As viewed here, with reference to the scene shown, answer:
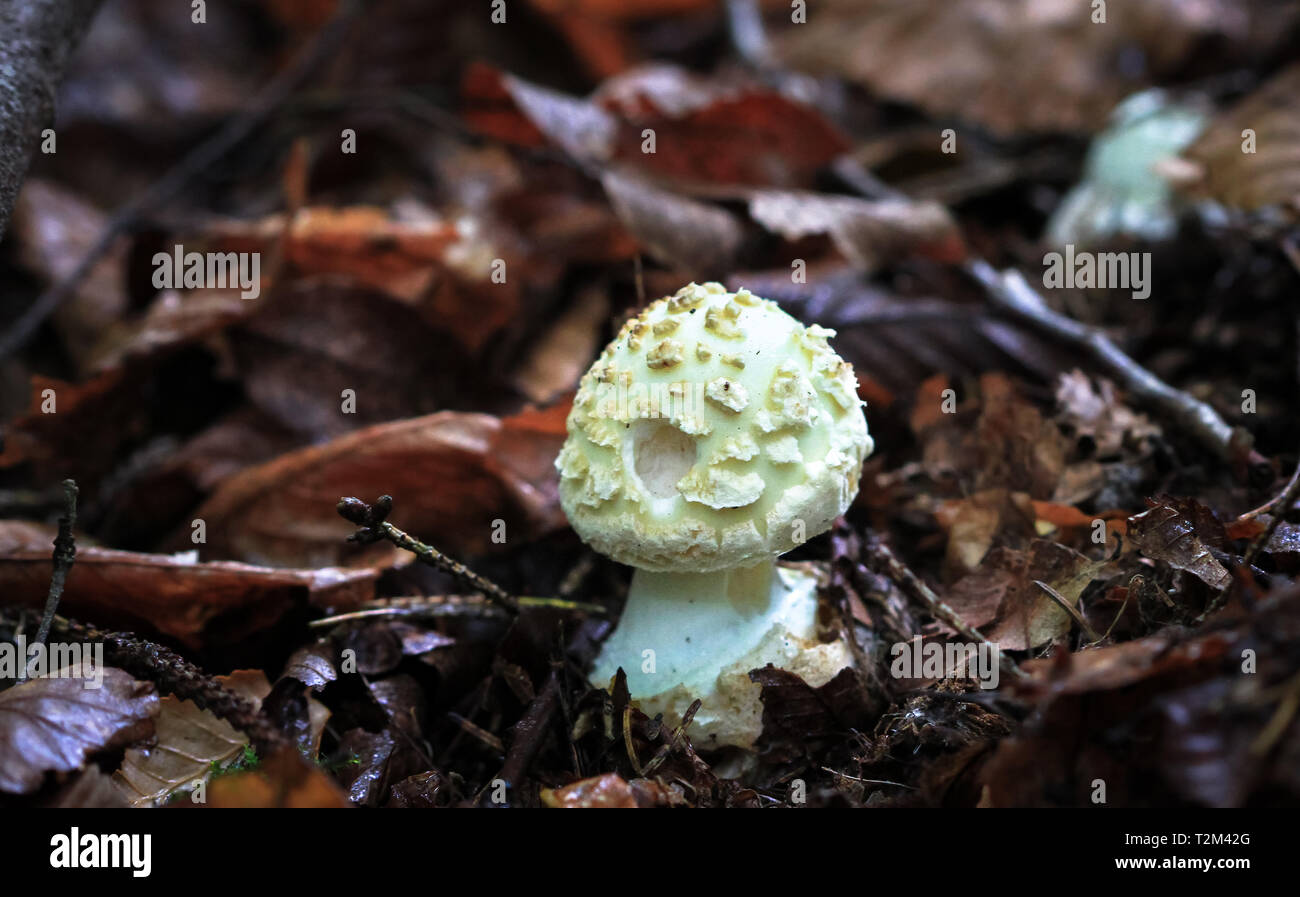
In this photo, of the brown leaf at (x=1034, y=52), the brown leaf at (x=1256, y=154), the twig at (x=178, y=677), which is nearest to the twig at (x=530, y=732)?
the twig at (x=178, y=677)

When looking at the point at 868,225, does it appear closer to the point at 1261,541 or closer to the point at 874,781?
the point at 1261,541

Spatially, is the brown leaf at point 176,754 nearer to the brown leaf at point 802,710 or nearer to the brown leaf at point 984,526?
the brown leaf at point 802,710

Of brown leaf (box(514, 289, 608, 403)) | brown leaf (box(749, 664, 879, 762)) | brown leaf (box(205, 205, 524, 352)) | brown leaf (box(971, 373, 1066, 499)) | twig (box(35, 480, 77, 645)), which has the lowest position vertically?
brown leaf (box(749, 664, 879, 762))

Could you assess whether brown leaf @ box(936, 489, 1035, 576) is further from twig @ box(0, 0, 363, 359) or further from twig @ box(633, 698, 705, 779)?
twig @ box(0, 0, 363, 359)

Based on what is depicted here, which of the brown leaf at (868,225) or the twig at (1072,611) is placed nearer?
the twig at (1072,611)

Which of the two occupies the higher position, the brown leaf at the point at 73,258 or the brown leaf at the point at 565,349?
the brown leaf at the point at 73,258

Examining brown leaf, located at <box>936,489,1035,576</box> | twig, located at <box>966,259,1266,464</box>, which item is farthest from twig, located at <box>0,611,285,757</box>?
twig, located at <box>966,259,1266,464</box>

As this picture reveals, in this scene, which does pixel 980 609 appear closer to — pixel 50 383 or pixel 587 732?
pixel 587 732
